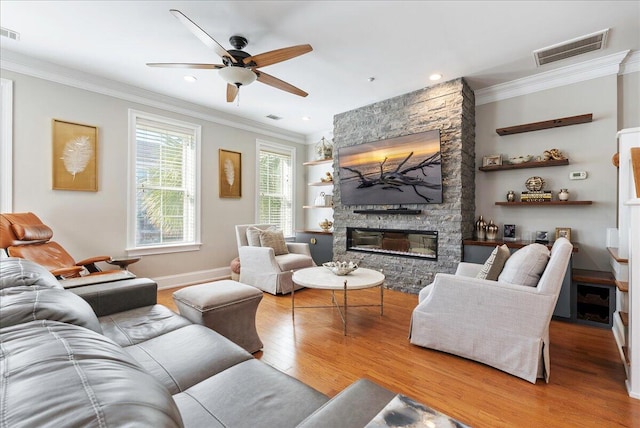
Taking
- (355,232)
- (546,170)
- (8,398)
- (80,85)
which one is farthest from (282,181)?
(8,398)

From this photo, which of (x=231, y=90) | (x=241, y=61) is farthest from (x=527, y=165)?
(x=231, y=90)

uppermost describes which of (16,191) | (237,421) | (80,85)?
(80,85)

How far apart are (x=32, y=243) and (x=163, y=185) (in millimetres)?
1643

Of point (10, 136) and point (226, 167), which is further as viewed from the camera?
point (226, 167)

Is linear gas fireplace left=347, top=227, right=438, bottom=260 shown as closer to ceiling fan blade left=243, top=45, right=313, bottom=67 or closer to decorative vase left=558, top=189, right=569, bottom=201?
decorative vase left=558, top=189, right=569, bottom=201

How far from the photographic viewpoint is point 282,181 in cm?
598

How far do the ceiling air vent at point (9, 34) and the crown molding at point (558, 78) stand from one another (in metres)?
5.13

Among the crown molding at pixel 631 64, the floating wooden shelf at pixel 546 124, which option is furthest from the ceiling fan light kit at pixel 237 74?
the crown molding at pixel 631 64

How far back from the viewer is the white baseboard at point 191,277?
13.7 ft

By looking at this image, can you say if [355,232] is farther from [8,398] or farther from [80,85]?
[8,398]

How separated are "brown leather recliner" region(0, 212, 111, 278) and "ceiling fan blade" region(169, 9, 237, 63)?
2.28m

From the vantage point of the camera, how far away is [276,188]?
5.85 meters

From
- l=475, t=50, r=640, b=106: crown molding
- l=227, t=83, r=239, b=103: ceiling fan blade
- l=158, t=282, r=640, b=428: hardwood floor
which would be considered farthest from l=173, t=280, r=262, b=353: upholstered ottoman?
l=475, t=50, r=640, b=106: crown molding

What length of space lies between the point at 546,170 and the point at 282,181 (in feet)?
14.2
